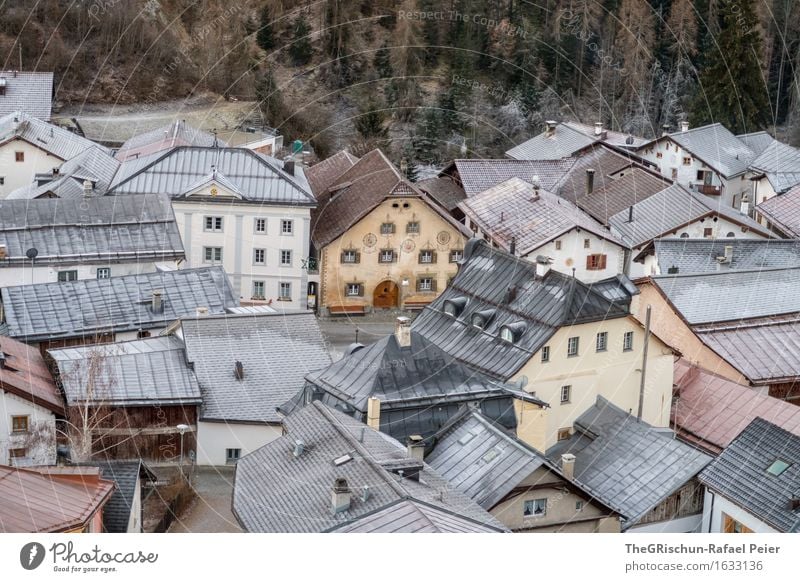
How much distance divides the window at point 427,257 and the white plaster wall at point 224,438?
1024 centimetres

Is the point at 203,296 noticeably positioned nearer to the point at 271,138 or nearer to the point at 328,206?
the point at 328,206

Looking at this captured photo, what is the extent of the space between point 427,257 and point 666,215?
5.49 metres

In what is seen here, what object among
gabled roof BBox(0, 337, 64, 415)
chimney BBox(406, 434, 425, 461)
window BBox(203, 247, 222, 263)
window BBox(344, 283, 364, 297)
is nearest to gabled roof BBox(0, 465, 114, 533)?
chimney BBox(406, 434, 425, 461)

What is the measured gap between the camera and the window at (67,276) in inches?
1051

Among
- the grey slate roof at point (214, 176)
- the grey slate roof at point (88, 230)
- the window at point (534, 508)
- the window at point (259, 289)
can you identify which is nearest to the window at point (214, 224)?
the grey slate roof at point (214, 176)

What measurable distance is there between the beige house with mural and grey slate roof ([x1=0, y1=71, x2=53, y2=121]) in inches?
460

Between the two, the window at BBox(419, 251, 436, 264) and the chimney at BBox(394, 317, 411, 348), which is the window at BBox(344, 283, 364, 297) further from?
the chimney at BBox(394, 317, 411, 348)

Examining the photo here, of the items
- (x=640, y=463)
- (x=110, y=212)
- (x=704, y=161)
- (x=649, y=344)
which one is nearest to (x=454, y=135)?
(x=704, y=161)

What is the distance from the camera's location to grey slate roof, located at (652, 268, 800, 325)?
25109 mm

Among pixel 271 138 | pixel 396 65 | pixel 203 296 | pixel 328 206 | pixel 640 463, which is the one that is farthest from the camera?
pixel 396 65

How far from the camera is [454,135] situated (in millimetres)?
42094

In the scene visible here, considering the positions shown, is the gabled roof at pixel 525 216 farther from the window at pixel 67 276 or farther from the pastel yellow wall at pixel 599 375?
the window at pixel 67 276

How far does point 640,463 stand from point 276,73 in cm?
2908

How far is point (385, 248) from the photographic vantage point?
3122 cm
